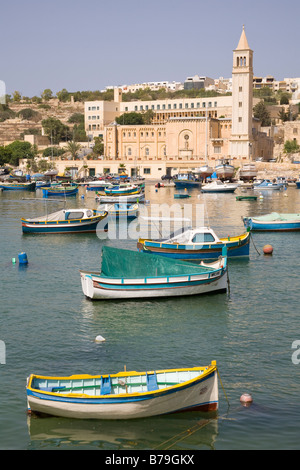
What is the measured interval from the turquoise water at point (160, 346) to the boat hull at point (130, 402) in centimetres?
35

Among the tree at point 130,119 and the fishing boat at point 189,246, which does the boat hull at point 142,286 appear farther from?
the tree at point 130,119

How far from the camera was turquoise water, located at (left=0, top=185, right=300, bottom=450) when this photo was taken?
13867 mm

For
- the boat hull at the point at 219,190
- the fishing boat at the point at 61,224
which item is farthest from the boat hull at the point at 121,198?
the fishing boat at the point at 61,224

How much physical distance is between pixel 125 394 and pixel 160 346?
5.54 meters

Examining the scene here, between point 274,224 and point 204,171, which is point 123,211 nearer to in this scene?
point 274,224

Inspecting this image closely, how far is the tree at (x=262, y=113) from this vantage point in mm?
142500

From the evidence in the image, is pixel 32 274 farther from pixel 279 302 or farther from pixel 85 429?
pixel 85 429

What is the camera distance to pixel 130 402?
537 inches

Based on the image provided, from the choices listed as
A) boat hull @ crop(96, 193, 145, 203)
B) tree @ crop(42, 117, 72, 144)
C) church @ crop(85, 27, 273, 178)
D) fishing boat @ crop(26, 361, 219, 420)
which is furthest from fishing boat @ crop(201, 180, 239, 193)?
fishing boat @ crop(26, 361, 219, 420)

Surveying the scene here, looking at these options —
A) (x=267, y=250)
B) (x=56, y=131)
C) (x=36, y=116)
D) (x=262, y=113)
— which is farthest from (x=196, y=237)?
(x=36, y=116)

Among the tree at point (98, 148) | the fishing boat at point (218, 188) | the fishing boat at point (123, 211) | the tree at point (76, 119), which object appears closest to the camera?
the fishing boat at point (123, 211)

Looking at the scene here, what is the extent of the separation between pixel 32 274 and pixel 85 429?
16.7 metres

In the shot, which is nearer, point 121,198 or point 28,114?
point 121,198

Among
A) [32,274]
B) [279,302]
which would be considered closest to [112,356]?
[279,302]
